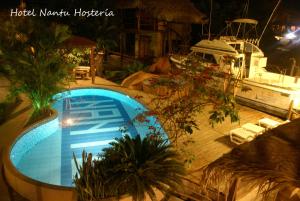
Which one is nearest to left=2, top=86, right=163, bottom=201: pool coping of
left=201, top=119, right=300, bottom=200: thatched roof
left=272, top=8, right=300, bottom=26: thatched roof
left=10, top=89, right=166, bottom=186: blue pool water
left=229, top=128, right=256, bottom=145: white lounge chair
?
left=10, top=89, right=166, bottom=186: blue pool water

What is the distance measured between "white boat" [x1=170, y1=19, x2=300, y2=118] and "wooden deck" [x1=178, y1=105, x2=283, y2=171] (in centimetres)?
84

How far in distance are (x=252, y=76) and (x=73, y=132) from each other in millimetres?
7979

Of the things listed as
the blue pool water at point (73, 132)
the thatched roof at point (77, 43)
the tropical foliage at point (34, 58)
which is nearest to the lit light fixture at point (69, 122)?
the blue pool water at point (73, 132)

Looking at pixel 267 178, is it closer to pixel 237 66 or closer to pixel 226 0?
pixel 237 66

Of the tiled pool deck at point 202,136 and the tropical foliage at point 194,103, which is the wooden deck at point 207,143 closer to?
the tiled pool deck at point 202,136

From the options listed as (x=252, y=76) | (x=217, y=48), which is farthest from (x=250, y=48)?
(x=217, y=48)

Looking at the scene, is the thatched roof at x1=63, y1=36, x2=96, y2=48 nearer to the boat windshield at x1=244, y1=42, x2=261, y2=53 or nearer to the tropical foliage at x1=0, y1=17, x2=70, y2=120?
the tropical foliage at x1=0, y1=17, x2=70, y2=120

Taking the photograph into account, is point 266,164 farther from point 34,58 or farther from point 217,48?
point 217,48

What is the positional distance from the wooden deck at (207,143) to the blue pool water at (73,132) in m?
1.03

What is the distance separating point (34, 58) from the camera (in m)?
9.33

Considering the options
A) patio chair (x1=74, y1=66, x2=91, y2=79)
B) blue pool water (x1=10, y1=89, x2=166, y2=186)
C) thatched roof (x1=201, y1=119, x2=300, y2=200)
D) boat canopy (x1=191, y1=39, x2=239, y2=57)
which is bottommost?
blue pool water (x1=10, y1=89, x2=166, y2=186)

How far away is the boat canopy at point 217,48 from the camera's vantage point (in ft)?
38.5

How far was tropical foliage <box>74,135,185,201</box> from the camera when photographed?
4.64m

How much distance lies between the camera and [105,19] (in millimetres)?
16922
